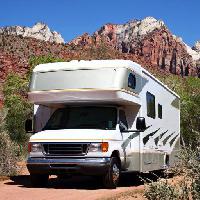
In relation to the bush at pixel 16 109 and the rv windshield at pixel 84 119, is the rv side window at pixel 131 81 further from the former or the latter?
the bush at pixel 16 109

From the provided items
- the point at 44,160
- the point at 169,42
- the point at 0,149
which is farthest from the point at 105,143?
the point at 169,42

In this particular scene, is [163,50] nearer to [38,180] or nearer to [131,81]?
[131,81]

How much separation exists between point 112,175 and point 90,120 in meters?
1.58

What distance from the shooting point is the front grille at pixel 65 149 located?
12914mm

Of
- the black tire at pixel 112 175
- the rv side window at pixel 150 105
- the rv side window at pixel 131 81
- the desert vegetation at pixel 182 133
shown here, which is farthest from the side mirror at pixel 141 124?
the rv side window at pixel 150 105

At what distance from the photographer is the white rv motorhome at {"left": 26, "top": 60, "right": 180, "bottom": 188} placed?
1292cm

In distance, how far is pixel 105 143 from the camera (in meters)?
12.9

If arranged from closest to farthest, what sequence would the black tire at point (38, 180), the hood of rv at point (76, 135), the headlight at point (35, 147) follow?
the hood of rv at point (76, 135), the headlight at point (35, 147), the black tire at point (38, 180)

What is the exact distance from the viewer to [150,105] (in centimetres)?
1560

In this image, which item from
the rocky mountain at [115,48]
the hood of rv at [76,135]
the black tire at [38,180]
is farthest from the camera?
the rocky mountain at [115,48]

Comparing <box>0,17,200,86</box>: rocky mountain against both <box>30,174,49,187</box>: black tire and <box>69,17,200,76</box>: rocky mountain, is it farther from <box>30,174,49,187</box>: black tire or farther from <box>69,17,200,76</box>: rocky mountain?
<box>30,174,49,187</box>: black tire

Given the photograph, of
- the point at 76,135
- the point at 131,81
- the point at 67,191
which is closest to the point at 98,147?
the point at 76,135

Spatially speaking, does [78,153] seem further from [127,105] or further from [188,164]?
[188,164]

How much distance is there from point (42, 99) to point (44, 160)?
1.64 m
